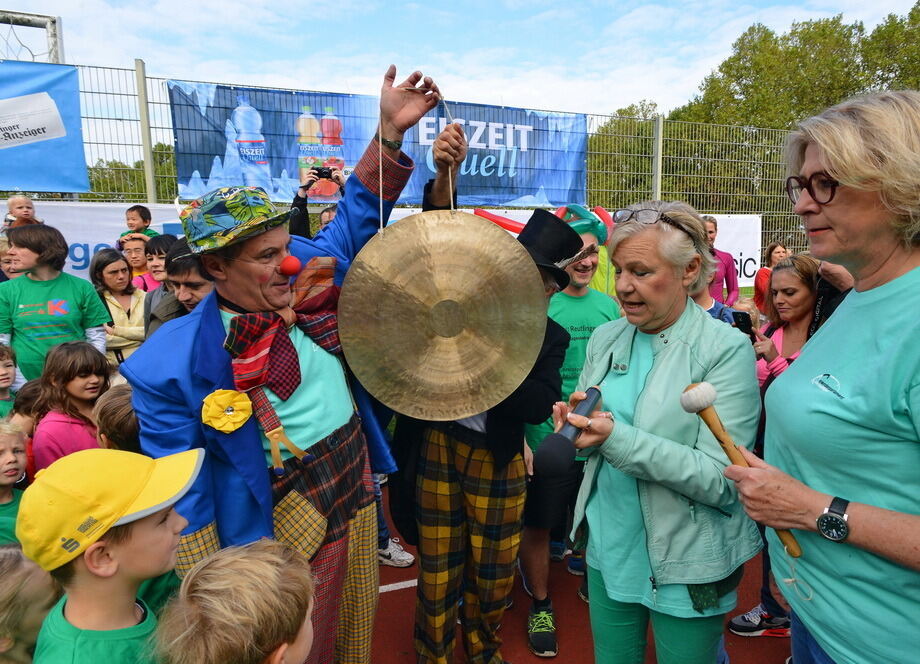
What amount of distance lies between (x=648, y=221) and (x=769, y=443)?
721 millimetres

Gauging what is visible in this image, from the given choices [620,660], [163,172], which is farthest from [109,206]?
[620,660]

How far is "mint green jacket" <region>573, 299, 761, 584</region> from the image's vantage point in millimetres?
1593

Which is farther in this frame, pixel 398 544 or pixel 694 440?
pixel 398 544

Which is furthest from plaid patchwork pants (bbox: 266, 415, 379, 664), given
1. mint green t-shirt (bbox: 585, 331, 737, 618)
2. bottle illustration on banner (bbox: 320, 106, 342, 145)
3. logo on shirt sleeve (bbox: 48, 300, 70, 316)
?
bottle illustration on banner (bbox: 320, 106, 342, 145)

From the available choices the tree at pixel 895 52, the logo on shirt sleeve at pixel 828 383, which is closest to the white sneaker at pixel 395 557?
the logo on shirt sleeve at pixel 828 383

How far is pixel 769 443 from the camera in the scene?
1.48 meters

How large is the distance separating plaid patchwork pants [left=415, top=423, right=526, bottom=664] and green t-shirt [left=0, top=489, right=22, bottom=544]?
1.42 metres

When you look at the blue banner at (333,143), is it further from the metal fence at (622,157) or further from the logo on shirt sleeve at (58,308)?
the logo on shirt sleeve at (58,308)

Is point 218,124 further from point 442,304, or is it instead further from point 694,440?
point 694,440

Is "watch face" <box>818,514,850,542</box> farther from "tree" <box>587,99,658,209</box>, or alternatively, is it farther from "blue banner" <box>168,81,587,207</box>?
"tree" <box>587,99,658,209</box>

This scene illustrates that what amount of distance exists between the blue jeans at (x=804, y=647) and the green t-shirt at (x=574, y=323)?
1.72 meters

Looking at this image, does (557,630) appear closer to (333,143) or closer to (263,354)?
(263,354)

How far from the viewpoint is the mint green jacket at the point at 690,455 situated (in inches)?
62.7

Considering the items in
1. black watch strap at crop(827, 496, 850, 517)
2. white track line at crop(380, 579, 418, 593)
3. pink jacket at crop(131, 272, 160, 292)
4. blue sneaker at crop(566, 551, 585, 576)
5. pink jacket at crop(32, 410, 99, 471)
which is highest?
pink jacket at crop(131, 272, 160, 292)
